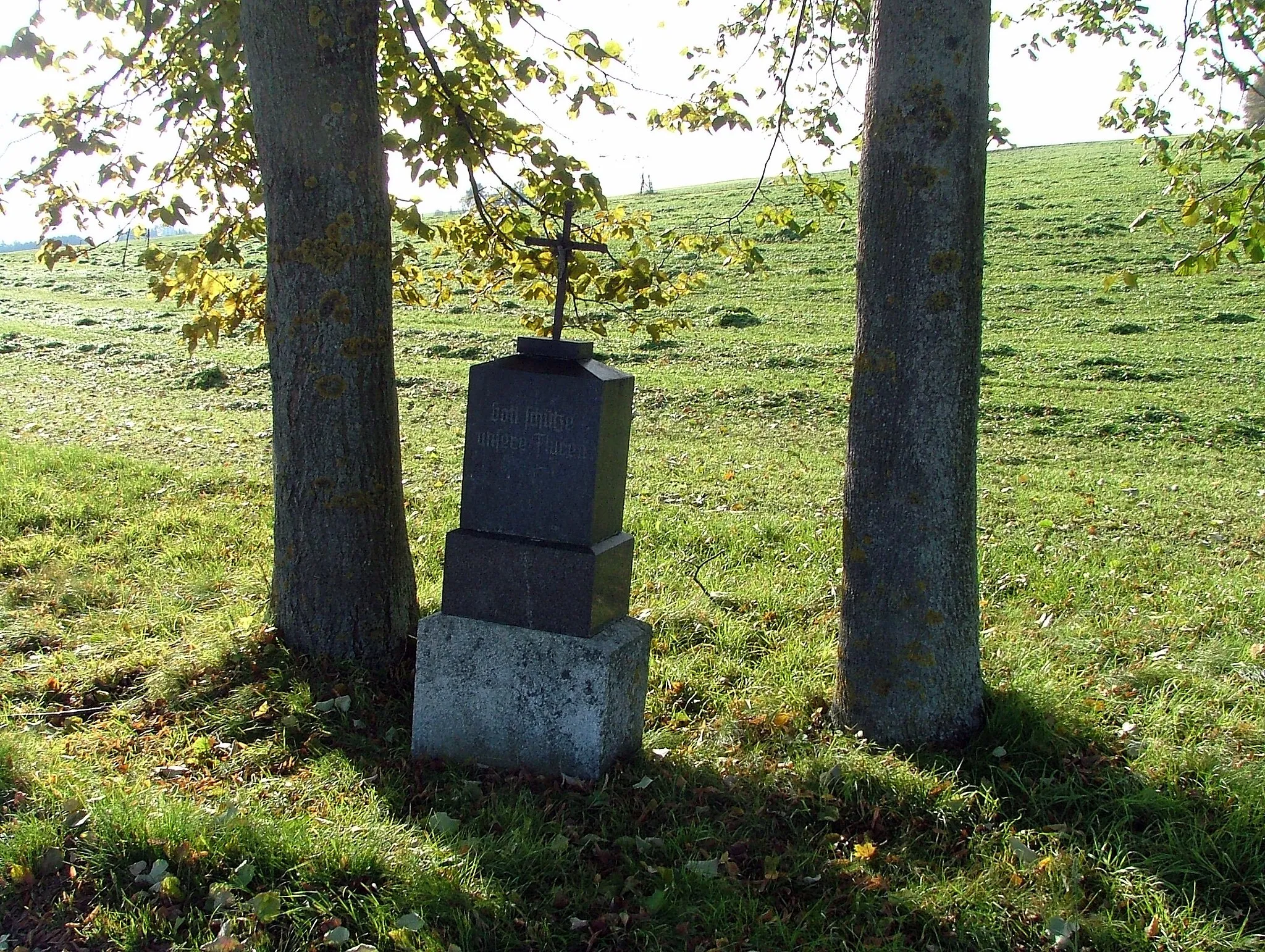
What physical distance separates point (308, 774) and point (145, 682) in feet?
4.27

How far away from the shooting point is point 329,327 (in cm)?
480

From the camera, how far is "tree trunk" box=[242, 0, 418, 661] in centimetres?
468

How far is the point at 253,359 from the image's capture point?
657 inches

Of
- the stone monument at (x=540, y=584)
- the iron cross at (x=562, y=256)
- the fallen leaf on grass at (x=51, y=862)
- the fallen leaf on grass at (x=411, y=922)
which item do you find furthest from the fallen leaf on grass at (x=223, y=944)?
the iron cross at (x=562, y=256)

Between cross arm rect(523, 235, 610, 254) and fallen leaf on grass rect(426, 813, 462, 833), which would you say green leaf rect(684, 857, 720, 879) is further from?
cross arm rect(523, 235, 610, 254)

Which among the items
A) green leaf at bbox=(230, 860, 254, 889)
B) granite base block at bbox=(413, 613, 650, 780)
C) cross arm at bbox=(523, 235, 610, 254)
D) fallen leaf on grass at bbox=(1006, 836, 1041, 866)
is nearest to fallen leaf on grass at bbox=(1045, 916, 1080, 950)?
fallen leaf on grass at bbox=(1006, 836, 1041, 866)

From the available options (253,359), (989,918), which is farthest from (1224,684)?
(253,359)

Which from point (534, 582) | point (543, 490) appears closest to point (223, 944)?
point (534, 582)

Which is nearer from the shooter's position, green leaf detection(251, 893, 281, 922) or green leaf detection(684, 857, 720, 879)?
green leaf detection(251, 893, 281, 922)

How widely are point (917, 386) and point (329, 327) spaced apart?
8.95 ft

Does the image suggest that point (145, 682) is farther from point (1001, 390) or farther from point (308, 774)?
point (1001, 390)

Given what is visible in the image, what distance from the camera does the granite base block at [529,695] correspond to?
4156 mm

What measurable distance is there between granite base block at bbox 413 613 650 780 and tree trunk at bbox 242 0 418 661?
87 cm

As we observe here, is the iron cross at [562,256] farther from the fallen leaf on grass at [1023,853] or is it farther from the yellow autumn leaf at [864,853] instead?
the fallen leaf on grass at [1023,853]
